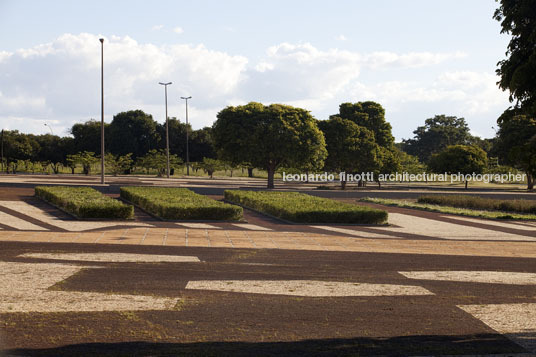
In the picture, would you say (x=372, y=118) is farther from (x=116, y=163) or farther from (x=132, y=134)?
(x=132, y=134)

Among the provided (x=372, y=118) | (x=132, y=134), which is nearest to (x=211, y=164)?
(x=132, y=134)

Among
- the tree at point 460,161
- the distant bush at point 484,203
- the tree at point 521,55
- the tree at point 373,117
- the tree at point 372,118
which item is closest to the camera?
the tree at point 521,55

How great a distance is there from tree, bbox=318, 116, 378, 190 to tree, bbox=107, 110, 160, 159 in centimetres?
4202

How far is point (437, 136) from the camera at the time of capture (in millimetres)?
113938

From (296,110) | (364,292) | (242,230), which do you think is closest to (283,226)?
(242,230)

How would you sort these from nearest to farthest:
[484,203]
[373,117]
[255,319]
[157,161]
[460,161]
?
1. [255,319]
2. [484,203]
3. [460,161]
4. [373,117]
5. [157,161]

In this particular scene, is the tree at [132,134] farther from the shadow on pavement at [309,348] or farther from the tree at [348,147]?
the shadow on pavement at [309,348]

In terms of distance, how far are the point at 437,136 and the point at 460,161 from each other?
59379 mm

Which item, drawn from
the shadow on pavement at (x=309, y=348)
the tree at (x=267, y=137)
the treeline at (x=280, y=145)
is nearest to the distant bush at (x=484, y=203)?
the treeline at (x=280, y=145)

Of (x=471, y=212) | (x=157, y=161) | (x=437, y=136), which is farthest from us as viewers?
(x=437, y=136)

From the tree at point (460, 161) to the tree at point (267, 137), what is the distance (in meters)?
15.6

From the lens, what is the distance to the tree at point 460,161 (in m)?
56.8

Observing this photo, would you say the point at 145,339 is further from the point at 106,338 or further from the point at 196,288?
the point at 196,288

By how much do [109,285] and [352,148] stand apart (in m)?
44.1
